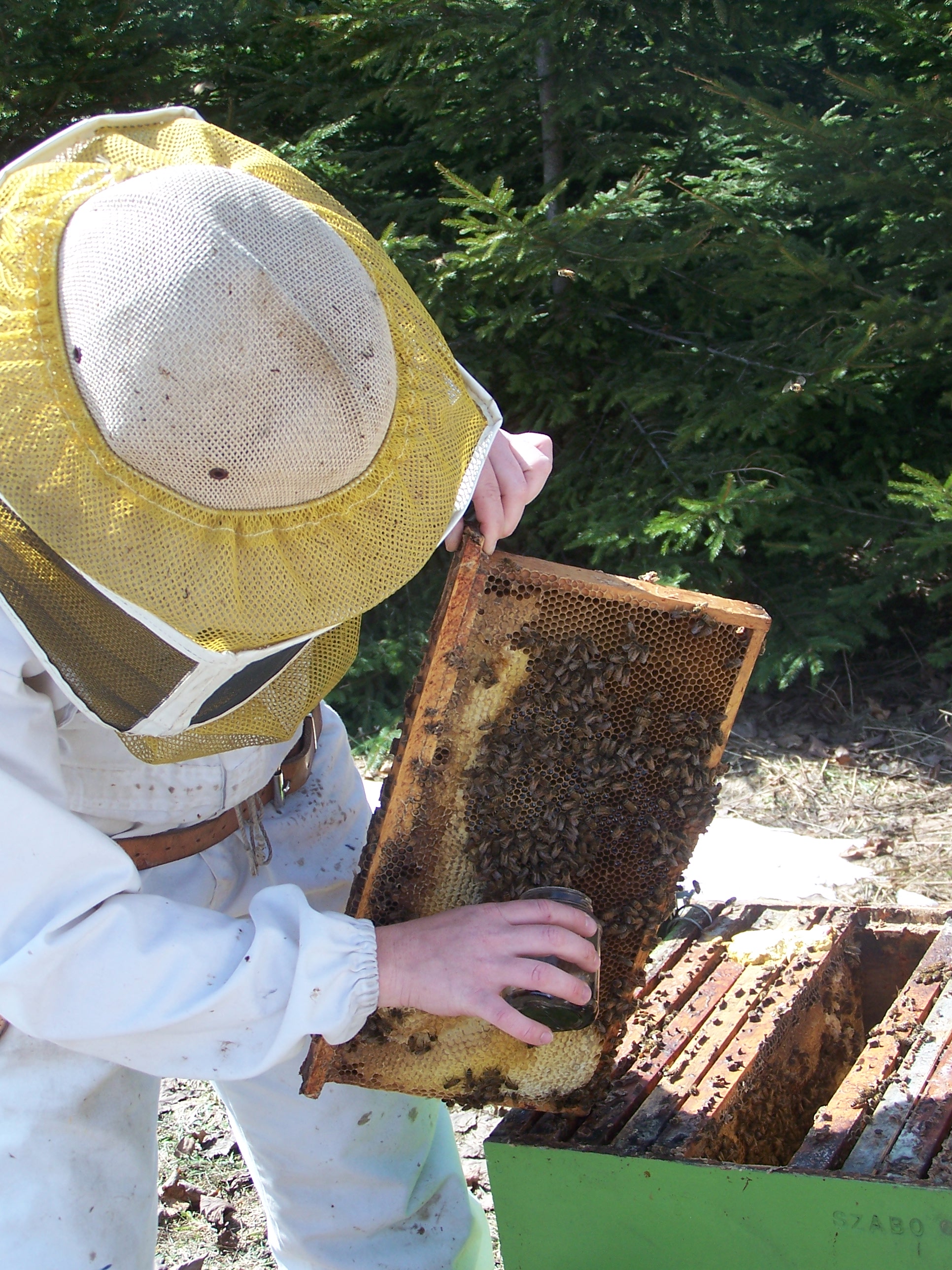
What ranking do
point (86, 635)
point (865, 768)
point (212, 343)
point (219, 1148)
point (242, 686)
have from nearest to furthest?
point (212, 343), point (86, 635), point (242, 686), point (219, 1148), point (865, 768)

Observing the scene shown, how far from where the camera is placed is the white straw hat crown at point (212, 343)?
4.21 ft

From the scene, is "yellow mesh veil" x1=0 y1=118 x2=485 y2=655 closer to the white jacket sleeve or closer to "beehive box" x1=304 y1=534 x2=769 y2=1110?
the white jacket sleeve

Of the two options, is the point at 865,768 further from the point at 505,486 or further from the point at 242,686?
the point at 242,686

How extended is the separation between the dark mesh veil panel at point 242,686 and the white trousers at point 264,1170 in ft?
2.35

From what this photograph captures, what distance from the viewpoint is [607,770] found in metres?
2.11

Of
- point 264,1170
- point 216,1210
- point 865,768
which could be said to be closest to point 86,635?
point 264,1170

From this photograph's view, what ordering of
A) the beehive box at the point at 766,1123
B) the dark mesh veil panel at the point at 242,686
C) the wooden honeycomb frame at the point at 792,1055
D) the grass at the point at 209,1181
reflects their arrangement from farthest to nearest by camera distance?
1. the grass at the point at 209,1181
2. the wooden honeycomb frame at the point at 792,1055
3. the beehive box at the point at 766,1123
4. the dark mesh veil panel at the point at 242,686

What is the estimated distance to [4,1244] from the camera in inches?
67.2

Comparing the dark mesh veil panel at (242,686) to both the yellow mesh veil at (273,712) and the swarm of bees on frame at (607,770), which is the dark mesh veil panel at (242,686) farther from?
the swarm of bees on frame at (607,770)

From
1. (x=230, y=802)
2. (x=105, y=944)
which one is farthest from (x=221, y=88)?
(x=105, y=944)

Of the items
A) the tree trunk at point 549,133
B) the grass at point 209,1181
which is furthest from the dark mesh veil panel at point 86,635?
the tree trunk at point 549,133

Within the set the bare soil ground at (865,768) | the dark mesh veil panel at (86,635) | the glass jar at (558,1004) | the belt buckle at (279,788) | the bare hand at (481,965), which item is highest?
the dark mesh veil panel at (86,635)

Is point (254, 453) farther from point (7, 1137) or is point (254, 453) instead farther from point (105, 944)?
point (7, 1137)

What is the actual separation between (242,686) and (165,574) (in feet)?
1.06
